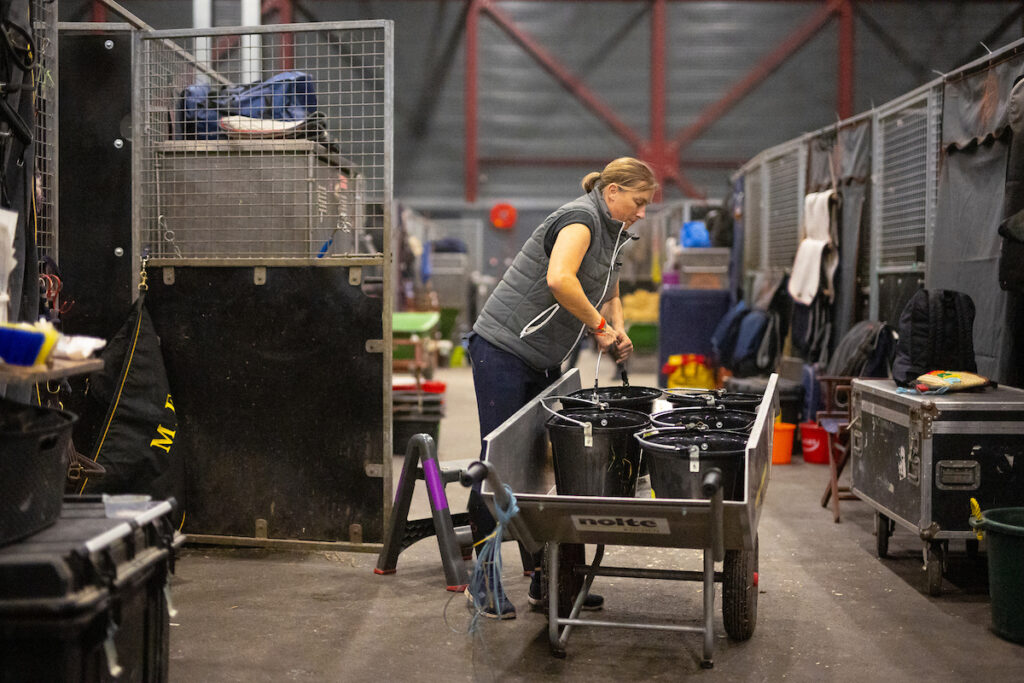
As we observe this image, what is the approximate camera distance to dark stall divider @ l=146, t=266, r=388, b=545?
4102 millimetres

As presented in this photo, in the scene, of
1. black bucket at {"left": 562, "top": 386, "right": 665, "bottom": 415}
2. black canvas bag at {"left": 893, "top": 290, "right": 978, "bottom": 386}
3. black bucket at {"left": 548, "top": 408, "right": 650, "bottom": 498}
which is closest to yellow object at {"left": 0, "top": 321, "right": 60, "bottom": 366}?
black bucket at {"left": 548, "top": 408, "right": 650, "bottom": 498}

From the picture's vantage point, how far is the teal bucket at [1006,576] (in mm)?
3100

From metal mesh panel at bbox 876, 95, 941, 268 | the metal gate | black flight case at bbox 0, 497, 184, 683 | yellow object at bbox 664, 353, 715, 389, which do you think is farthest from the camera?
yellow object at bbox 664, 353, 715, 389

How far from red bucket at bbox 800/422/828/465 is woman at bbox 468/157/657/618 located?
11.1ft

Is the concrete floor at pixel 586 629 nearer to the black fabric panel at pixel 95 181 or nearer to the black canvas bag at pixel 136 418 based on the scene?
the black canvas bag at pixel 136 418

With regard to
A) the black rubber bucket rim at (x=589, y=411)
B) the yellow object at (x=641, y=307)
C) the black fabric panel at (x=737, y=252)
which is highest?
the black fabric panel at (x=737, y=252)

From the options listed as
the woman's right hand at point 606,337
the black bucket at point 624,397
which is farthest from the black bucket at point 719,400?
the woman's right hand at point 606,337

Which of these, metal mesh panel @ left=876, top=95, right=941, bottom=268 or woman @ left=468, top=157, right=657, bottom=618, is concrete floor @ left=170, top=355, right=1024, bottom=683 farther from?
metal mesh panel @ left=876, top=95, right=941, bottom=268

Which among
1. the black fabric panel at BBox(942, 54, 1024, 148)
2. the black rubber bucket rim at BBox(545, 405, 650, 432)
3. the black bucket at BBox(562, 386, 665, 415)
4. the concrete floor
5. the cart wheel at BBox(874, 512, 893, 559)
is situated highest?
the black fabric panel at BBox(942, 54, 1024, 148)

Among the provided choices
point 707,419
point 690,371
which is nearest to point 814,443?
point 690,371

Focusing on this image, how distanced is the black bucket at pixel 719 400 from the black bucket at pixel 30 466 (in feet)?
7.10

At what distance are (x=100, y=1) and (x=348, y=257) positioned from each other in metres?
1.48

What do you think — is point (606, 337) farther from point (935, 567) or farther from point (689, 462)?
point (935, 567)

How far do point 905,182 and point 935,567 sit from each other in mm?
2931
